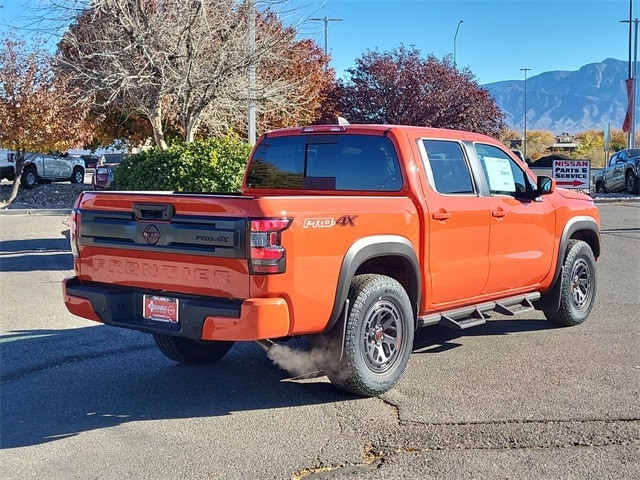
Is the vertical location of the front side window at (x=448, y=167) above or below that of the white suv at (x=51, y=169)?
below

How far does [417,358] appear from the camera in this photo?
6418 millimetres

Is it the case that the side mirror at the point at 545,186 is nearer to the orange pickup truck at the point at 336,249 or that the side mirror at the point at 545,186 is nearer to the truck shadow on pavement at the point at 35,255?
the orange pickup truck at the point at 336,249

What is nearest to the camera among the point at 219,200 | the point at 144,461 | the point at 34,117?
the point at 144,461

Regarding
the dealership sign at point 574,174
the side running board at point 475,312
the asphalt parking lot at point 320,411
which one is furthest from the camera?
the dealership sign at point 574,174

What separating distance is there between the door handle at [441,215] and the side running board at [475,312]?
762 mm

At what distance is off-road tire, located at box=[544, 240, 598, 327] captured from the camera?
24.3 ft

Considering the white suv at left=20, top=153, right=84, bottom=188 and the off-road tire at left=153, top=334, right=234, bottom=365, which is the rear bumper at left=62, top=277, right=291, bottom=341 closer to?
the off-road tire at left=153, top=334, right=234, bottom=365

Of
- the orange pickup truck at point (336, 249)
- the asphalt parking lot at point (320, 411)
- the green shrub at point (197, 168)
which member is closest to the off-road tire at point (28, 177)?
the green shrub at point (197, 168)

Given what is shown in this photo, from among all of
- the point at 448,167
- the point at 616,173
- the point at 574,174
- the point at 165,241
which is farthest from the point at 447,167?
the point at 616,173

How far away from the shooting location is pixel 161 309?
495 centimetres

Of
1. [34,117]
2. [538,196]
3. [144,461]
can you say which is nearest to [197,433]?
[144,461]

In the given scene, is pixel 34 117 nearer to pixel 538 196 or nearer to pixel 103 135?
pixel 103 135

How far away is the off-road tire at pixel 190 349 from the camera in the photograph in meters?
6.08

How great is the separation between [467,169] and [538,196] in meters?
0.96
